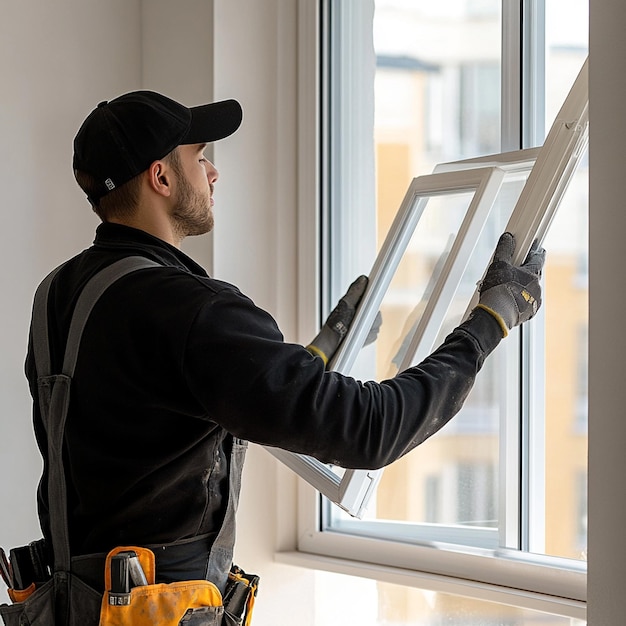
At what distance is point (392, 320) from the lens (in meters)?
2.25

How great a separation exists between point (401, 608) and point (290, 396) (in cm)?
112

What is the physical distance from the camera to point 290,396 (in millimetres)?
1391

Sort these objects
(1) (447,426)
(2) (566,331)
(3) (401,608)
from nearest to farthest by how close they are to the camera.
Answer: (2) (566,331)
(1) (447,426)
(3) (401,608)

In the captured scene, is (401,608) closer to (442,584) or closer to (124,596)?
(442,584)

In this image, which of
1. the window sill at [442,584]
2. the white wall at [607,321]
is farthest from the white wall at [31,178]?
the white wall at [607,321]

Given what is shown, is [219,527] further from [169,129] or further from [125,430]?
[169,129]

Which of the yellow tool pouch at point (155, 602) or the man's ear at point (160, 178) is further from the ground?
the man's ear at point (160, 178)

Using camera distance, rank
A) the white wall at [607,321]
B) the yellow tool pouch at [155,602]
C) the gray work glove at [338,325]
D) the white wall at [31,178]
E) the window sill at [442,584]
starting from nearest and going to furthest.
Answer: the white wall at [607,321], the yellow tool pouch at [155,602], the window sill at [442,584], the gray work glove at [338,325], the white wall at [31,178]

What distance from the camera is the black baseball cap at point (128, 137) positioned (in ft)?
5.27

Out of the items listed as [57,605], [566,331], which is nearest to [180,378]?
[57,605]

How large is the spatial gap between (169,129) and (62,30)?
96cm

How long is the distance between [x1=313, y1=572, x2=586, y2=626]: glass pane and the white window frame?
0.33 ft

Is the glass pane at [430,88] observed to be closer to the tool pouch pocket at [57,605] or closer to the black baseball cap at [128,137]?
the black baseball cap at [128,137]

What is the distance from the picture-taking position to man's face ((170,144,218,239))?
5.49 ft
